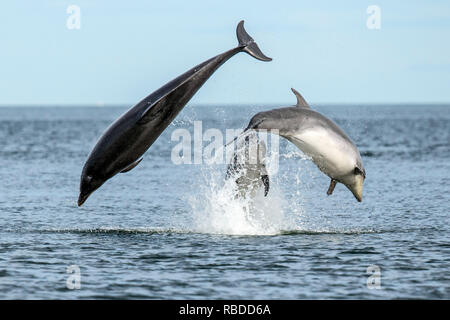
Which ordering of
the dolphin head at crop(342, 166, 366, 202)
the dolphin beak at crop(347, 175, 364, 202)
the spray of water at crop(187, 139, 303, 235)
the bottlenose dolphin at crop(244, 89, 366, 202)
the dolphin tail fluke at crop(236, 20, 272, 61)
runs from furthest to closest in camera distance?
the spray of water at crop(187, 139, 303, 235), the dolphin beak at crop(347, 175, 364, 202), the dolphin head at crop(342, 166, 366, 202), the bottlenose dolphin at crop(244, 89, 366, 202), the dolphin tail fluke at crop(236, 20, 272, 61)

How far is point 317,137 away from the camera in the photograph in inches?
778

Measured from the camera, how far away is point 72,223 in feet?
82.2

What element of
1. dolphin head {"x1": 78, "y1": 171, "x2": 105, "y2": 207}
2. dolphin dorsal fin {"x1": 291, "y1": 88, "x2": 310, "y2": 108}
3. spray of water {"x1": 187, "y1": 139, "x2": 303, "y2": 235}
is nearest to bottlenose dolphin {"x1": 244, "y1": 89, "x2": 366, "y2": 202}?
dolphin dorsal fin {"x1": 291, "y1": 88, "x2": 310, "y2": 108}

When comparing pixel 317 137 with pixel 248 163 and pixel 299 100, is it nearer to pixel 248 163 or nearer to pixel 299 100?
pixel 299 100

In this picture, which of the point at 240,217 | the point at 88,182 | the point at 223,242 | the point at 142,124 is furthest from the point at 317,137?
the point at 88,182

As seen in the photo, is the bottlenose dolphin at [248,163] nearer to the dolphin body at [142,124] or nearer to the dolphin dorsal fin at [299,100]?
the dolphin dorsal fin at [299,100]

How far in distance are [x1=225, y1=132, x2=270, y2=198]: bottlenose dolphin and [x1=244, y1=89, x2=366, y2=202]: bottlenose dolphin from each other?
8.02 feet

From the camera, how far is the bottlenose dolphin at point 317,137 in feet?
61.4

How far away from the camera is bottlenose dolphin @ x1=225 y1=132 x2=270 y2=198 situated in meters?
22.9

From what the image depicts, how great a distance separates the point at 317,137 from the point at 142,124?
448 centimetres

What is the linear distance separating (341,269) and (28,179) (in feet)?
78.8

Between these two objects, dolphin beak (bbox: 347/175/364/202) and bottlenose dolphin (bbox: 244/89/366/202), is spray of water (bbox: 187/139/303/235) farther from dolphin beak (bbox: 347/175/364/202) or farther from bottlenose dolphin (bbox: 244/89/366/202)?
bottlenose dolphin (bbox: 244/89/366/202)
